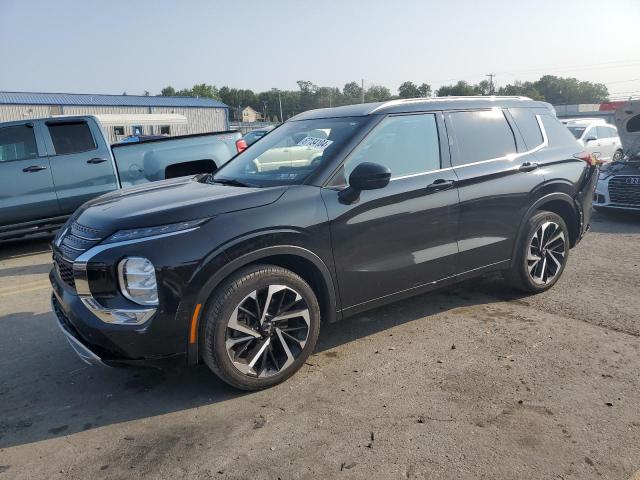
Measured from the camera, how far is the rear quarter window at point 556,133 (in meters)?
5.01

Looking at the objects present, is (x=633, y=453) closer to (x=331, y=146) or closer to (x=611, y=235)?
(x=331, y=146)

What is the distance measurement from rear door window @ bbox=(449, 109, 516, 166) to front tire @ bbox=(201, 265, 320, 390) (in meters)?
1.86

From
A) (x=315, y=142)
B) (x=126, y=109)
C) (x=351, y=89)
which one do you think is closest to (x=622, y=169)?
(x=315, y=142)

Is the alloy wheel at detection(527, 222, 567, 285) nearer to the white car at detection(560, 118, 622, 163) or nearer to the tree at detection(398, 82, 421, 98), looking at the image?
the tree at detection(398, 82, 421, 98)

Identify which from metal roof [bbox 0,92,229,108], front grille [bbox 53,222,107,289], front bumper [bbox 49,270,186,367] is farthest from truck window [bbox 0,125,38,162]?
metal roof [bbox 0,92,229,108]

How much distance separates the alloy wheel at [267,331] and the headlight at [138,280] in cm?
51

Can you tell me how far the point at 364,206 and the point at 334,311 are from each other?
2.57 feet

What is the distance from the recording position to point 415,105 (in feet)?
13.6

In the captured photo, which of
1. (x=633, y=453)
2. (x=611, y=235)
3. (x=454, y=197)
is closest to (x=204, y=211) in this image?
(x=454, y=197)

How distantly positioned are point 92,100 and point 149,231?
52509mm

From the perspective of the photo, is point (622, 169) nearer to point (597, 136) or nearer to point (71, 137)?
point (597, 136)

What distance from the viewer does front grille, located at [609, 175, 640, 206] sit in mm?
8641

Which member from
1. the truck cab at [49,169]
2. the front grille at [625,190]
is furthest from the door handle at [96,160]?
the front grille at [625,190]

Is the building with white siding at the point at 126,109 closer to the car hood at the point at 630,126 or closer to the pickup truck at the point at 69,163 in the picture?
the pickup truck at the point at 69,163
